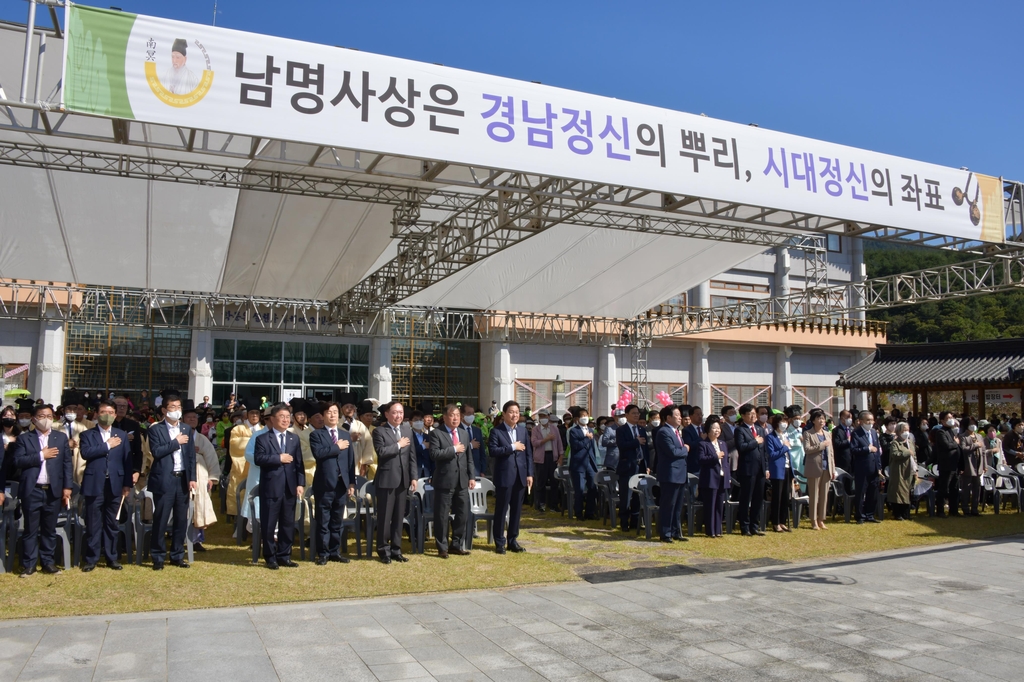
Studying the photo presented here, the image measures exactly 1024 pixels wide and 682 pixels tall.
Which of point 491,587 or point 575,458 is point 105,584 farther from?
point 575,458

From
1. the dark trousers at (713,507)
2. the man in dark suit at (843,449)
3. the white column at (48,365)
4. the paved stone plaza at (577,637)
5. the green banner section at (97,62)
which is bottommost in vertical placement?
the paved stone plaza at (577,637)

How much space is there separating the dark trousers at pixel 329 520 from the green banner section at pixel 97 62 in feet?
11.9

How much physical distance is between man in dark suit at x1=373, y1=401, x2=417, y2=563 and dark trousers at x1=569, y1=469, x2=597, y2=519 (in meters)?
3.91

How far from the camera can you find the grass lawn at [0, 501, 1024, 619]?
18.2 feet

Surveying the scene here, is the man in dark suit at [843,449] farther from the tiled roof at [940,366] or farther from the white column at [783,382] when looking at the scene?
the white column at [783,382]

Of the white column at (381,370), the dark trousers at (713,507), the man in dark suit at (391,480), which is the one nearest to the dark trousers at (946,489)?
the dark trousers at (713,507)

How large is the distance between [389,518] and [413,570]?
23.0 inches

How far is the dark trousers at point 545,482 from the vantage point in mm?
11326

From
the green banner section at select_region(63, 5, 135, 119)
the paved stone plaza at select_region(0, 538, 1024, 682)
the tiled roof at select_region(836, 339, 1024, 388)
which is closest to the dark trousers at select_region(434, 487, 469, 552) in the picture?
the paved stone plaza at select_region(0, 538, 1024, 682)

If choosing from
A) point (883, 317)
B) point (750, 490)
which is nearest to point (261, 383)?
point (750, 490)

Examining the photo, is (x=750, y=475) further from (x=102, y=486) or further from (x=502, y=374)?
(x=502, y=374)

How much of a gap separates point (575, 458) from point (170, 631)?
6537 mm

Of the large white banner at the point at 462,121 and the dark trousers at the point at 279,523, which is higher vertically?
the large white banner at the point at 462,121

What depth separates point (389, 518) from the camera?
702 centimetres
